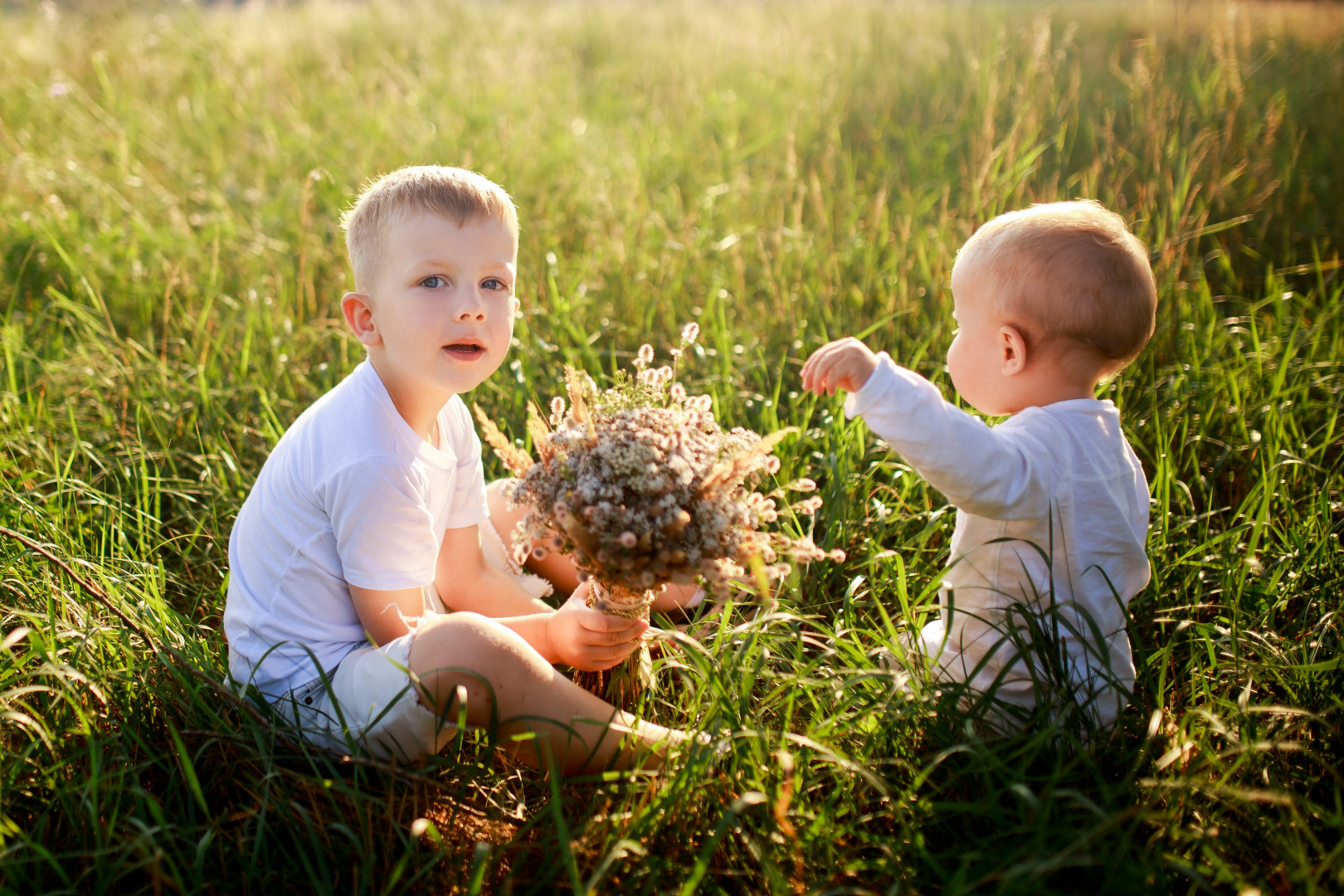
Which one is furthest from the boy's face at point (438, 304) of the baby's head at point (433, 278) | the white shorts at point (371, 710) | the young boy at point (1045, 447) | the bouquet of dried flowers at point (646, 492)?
the young boy at point (1045, 447)

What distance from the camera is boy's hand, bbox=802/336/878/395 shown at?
167 cm

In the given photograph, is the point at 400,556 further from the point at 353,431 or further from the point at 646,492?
the point at 646,492

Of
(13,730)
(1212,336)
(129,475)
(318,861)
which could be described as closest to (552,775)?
(318,861)

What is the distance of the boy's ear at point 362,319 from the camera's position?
76.7 inches

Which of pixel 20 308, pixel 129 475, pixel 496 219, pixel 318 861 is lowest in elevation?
pixel 318 861

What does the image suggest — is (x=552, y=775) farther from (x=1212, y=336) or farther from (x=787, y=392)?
(x=1212, y=336)

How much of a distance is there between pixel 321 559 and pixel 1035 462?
1.47 meters

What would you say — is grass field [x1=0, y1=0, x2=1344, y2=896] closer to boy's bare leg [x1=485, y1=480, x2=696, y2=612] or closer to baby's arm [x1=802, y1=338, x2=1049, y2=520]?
boy's bare leg [x1=485, y1=480, x2=696, y2=612]

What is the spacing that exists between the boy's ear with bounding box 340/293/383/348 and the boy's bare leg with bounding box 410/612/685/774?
66cm

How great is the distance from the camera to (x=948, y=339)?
128 inches

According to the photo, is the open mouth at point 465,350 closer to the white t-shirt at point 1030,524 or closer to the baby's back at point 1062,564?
the white t-shirt at point 1030,524

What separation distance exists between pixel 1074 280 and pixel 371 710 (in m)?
1.64

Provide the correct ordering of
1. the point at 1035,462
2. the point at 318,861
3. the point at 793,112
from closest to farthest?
the point at 318,861, the point at 1035,462, the point at 793,112

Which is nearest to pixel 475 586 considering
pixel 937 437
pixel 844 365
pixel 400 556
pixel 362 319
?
pixel 400 556
